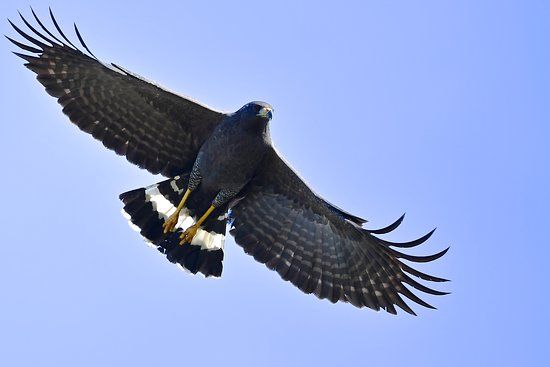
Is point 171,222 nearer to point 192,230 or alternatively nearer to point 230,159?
point 192,230

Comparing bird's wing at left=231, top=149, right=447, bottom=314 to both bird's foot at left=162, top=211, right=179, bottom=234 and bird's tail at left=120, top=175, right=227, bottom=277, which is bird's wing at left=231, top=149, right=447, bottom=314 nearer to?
bird's tail at left=120, top=175, right=227, bottom=277

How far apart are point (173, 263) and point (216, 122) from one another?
2042 millimetres

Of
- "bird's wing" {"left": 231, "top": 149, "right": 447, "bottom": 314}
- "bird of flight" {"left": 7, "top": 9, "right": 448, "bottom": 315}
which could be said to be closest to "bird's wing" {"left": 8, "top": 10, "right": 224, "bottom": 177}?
"bird of flight" {"left": 7, "top": 9, "right": 448, "bottom": 315}

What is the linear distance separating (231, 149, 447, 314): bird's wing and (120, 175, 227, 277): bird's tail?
459 mm

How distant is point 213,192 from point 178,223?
71cm

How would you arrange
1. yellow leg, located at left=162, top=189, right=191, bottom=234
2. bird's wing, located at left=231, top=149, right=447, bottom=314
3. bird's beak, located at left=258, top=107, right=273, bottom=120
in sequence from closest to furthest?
bird's beak, located at left=258, top=107, right=273, bottom=120 → bird's wing, located at left=231, top=149, right=447, bottom=314 → yellow leg, located at left=162, top=189, right=191, bottom=234

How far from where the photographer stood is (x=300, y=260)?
54.7ft

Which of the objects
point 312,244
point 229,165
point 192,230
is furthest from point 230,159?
point 312,244

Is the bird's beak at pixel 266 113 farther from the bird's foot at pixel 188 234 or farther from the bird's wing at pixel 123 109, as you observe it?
the bird's foot at pixel 188 234

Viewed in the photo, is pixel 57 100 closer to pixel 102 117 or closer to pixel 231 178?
pixel 102 117

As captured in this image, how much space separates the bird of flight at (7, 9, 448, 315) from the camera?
53.5 feet

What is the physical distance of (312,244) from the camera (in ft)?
55.0

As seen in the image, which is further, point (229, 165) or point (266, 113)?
point (229, 165)

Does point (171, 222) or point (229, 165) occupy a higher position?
point (229, 165)
